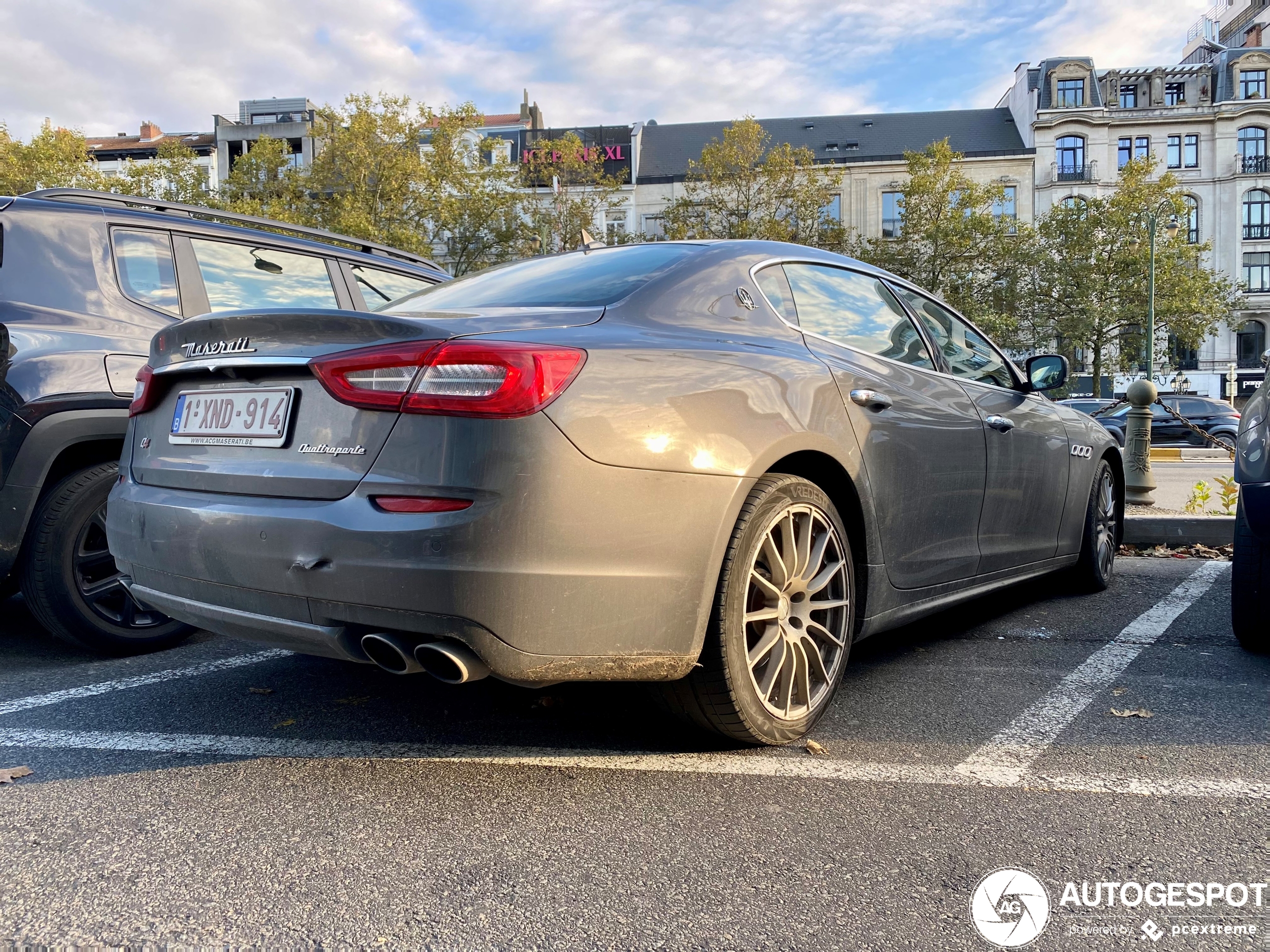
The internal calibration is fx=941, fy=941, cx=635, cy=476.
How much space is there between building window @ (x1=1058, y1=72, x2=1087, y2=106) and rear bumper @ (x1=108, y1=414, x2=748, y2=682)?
55.3m

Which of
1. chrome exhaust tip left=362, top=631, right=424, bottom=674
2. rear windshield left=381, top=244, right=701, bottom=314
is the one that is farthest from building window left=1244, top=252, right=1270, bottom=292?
chrome exhaust tip left=362, top=631, right=424, bottom=674

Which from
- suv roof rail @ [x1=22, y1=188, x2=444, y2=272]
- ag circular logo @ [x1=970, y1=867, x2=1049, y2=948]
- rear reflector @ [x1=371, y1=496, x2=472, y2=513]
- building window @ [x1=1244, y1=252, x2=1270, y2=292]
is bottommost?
ag circular logo @ [x1=970, y1=867, x2=1049, y2=948]

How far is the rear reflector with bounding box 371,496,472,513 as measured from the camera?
2.01 metres

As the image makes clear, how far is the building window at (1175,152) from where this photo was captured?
4962 cm

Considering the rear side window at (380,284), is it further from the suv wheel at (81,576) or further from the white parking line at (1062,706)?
the white parking line at (1062,706)

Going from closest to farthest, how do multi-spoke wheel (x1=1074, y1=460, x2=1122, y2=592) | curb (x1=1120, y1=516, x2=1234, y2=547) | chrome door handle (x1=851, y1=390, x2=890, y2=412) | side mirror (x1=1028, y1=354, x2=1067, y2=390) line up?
chrome door handle (x1=851, y1=390, x2=890, y2=412)
side mirror (x1=1028, y1=354, x2=1067, y2=390)
multi-spoke wheel (x1=1074, y1=460, x2=1122, y2=592)
curb (x1=1120, y1=516, x2=1234, y2=547)

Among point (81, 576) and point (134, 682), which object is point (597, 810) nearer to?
point (134, 682)

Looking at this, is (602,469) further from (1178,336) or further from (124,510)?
(1178,336)

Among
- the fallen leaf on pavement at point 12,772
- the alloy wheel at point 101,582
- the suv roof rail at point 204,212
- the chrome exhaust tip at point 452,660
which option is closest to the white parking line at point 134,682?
the alloy wheel at point 101,582

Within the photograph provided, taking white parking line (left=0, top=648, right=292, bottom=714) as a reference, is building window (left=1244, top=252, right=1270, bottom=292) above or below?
above

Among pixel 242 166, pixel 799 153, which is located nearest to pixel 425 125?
pixel 242 166

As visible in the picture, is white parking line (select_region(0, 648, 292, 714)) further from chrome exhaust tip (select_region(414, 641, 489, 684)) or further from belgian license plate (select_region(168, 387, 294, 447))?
chrome exhaust tip (select_region(414, 641, 489, 684))

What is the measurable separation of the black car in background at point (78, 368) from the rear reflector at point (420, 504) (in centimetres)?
140

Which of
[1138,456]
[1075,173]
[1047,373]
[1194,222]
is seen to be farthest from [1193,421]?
[1194,222]
